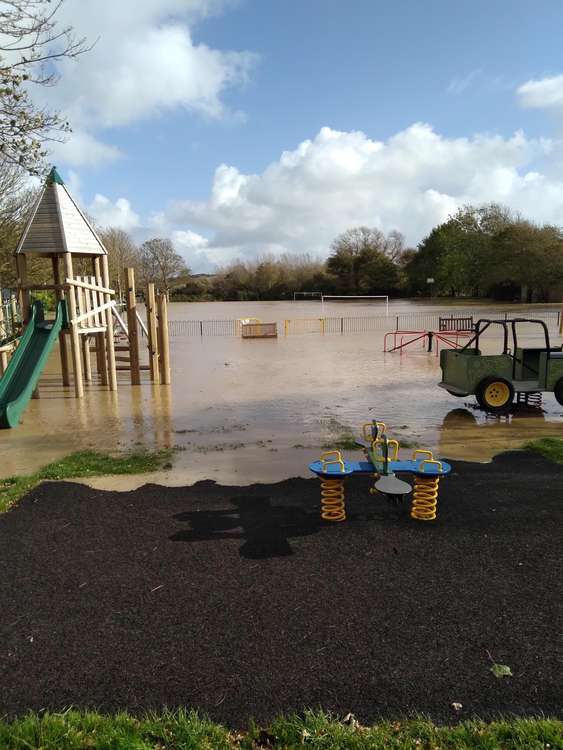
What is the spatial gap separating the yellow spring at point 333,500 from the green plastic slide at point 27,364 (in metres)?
7.71

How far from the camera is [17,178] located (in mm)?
26875

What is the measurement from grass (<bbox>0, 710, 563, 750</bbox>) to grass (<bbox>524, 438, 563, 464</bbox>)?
18.6ft

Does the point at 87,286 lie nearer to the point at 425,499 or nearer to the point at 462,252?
the point at 425,499

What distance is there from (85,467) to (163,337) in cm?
829

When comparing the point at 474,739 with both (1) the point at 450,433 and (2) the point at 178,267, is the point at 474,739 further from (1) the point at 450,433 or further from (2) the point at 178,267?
(2) the point at 178,267

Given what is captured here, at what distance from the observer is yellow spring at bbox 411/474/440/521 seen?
227 inches

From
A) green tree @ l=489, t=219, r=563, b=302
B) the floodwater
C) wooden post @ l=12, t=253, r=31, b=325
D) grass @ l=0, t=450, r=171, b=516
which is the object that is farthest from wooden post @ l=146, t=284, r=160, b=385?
green tree @ l=489, t=219, r=563, b=302

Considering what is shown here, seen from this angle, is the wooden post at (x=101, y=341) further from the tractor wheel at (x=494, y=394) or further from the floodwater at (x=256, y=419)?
the tractor wheel at (x=494, y=394)

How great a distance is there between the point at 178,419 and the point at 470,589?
8291 millimetres

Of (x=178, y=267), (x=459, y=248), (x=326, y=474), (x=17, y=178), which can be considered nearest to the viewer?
(x=326, y=474)

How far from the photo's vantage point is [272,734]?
2943 mm

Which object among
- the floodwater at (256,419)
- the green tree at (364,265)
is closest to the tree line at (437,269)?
the green tree at (364,265)

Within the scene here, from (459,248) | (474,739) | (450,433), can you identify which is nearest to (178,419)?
(450,433)

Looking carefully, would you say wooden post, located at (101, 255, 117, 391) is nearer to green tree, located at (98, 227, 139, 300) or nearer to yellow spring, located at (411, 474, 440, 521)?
yellow spring, located at (411, 474, 440, 521)
